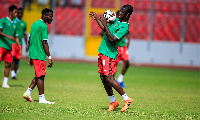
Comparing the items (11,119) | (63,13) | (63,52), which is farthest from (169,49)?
(11,119)

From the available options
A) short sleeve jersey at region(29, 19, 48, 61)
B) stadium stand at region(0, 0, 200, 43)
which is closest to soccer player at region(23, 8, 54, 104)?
short sleeve jersey at region(29, 19, 48, 61)

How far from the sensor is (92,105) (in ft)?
29.6

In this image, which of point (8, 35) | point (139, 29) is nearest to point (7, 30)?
point (8, 35)

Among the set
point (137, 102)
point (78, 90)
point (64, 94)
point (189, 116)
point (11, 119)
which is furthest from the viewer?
point (78, 90)

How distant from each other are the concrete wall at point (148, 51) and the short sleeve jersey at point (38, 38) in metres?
18.0

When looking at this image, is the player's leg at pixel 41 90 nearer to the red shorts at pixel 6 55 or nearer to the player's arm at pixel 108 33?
the player's arm at pixel 108 33

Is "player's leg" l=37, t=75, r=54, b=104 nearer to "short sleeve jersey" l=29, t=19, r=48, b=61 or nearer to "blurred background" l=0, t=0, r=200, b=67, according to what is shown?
"short sleeve jersey" l=29, t=19, r=48, b=61

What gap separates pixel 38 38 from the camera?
8.98 metres

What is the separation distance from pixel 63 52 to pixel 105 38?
19.1 m

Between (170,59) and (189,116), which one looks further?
(170,59)

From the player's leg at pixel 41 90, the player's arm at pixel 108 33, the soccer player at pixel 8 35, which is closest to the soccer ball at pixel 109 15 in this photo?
the player's arm at pixel 108 33

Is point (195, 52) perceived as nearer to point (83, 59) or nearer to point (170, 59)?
point (170, 59)

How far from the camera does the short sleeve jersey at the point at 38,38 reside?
8.93 m

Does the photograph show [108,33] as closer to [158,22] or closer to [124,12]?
[124,12]
